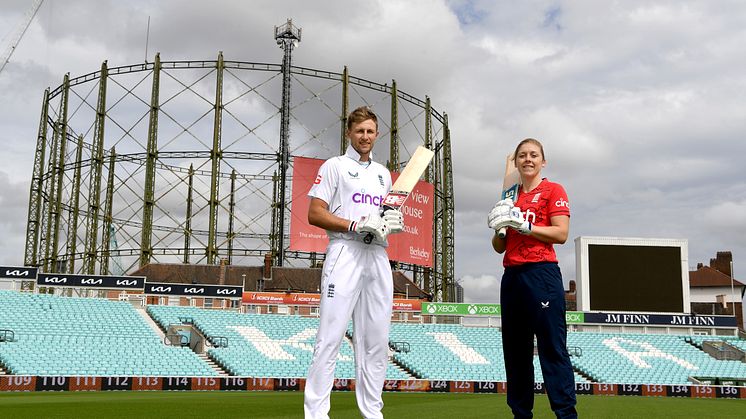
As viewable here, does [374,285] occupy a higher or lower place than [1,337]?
higher

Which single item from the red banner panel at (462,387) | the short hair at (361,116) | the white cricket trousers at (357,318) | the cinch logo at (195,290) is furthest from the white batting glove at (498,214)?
the cinch logo at (195,290)

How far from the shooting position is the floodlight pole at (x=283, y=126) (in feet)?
147

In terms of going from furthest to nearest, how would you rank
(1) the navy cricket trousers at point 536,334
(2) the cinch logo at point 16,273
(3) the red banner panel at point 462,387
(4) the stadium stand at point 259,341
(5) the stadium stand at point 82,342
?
(2) the cinch logo at point 16,273 → (4) the stadium stand at point 259,341 → (3) the red banner panel at point 462,387 → (5) the stadium stand at point 82,342 → (1) the navy cricket trousers at point 536,334

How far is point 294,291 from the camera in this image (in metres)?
44.9

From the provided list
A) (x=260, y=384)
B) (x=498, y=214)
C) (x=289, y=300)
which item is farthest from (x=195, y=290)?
(x=498, y=214)

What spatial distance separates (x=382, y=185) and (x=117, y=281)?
3468 centimetres

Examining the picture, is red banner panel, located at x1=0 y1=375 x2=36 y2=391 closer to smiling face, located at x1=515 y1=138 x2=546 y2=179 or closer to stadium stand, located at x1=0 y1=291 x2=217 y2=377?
stadium stand, located at x1=0 y1=291 x2=217 y2=377

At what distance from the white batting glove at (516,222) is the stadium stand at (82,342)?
938 inches

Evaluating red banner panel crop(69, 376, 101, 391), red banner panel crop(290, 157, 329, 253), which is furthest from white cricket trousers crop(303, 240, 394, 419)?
red banner panel crop(290, 157, 329, 253)

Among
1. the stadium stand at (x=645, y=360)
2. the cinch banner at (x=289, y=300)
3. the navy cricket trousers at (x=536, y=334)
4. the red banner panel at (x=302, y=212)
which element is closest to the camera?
the navy cricket trousers at (x=536, y=334)

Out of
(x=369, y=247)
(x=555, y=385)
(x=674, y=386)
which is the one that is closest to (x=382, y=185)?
(x=369, y=247)

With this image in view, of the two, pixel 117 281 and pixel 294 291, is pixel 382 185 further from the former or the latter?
pixel 294 291

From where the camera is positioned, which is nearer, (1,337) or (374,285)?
(374,285)

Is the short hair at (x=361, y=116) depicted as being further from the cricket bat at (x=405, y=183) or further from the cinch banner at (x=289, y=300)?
the cinch banner at (x=289, y=300)
